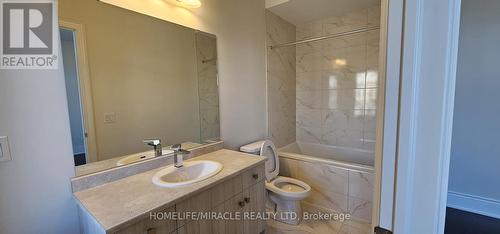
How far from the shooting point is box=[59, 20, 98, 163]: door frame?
1261mm

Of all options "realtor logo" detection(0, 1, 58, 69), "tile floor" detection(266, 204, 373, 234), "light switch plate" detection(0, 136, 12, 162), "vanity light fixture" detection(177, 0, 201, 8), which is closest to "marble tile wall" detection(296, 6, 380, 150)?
"tile floor" detection(266, 204, 373, 234)

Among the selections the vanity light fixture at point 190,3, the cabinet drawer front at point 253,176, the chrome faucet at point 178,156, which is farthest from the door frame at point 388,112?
the vanity light fixture at point 190,3

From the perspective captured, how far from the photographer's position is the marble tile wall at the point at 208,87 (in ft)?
6.53

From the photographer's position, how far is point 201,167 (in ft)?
5.52

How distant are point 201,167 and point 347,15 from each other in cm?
276

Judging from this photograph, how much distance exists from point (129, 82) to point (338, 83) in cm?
266

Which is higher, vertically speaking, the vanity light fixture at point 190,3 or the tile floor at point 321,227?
the vanity light fixture at point 190,3

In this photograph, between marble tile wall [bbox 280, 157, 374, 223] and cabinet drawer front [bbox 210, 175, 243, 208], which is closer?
cabinet drawer front [bbox 210, 175, 243, 208]

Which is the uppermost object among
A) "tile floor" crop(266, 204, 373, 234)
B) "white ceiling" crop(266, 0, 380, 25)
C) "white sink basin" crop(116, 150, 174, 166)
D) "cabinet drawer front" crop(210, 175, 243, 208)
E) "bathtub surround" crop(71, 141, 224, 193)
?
"white ceiling" crop(266, 0, 380, 25)

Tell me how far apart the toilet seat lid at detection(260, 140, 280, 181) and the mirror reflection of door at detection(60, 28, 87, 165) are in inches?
61.6

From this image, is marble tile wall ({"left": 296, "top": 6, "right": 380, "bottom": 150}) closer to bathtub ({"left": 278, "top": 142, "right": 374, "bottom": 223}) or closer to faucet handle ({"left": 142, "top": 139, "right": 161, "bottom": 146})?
bathtub ({"left": 278, "top": 142, "right": 374, "bottom": 223})

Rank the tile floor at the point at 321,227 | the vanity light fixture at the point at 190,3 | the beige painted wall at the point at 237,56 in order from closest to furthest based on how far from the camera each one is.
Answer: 1. the vanity light fixture at the point at 190,3
2. the beige painted wall at the point at 237,56
3. the tile floor at the point at 321,227

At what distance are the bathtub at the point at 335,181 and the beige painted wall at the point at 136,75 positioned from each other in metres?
1.30

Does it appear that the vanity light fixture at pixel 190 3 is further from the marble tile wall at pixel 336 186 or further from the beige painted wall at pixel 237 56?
the marble tile wall at pixel 336 186
